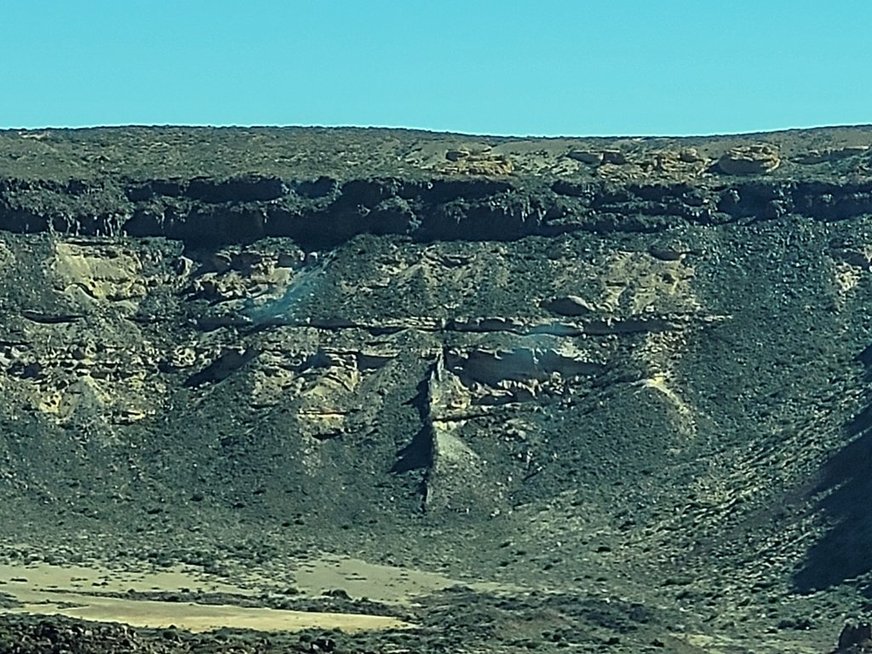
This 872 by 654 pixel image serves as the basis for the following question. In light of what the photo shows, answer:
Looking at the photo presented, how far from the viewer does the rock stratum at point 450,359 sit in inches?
3147

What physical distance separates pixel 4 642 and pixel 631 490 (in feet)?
135

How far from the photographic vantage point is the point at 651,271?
9244 cm

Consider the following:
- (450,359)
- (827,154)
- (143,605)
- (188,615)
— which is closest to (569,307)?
(450,359)

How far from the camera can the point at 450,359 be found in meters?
89.4

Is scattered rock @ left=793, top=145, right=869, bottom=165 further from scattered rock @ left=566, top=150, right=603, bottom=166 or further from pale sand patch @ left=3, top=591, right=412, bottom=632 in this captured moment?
pale sand patch @ left=3, top=591, right=412, bottom=632

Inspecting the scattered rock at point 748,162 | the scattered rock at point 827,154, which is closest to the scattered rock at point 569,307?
the scattered rock at point 748,162

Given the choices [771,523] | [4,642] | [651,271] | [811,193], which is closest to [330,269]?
[651,271]

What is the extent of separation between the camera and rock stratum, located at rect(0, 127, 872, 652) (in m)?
79.9

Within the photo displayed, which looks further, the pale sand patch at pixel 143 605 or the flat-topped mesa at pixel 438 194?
the flat-topped mesa at pixel 438 194

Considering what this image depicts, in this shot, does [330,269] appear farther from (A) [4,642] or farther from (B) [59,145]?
(A) [4,642]

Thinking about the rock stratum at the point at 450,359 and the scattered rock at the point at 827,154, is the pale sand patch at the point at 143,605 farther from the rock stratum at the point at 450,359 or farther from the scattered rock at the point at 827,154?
the scattered rock at the point at 827,154

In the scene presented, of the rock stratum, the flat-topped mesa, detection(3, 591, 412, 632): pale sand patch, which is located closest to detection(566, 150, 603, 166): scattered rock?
the flat-topped mesa

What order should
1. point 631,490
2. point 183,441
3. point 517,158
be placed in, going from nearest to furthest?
point 631,490
point 183,441
point 517,158

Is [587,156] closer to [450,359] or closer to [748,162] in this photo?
[748,162]
